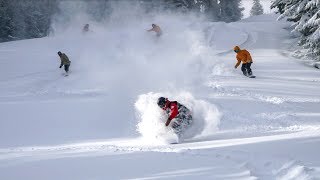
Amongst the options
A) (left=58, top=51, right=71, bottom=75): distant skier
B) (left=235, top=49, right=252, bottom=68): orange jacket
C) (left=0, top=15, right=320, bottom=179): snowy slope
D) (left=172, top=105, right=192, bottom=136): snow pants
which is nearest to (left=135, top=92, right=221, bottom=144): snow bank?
(left=0, top=15, right=320, bottom=179): snowy slope

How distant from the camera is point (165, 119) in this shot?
12930 millimetres

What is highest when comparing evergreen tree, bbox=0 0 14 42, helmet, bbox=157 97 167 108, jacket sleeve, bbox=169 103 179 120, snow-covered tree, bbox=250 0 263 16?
snow-covered tree, bbox=250 0 263 16

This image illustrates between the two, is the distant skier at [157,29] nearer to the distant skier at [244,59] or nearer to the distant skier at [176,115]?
the distant skier at [244,59]

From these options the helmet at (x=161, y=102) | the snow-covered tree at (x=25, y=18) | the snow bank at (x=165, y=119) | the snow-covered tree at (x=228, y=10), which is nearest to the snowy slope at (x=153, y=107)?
the snow bank at (x=165, y=119)

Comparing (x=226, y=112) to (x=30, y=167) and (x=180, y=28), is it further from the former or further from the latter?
(x=180, y=28)

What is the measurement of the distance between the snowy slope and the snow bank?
0.05 meters

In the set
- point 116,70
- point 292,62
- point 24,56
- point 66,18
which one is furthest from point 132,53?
point 66,18

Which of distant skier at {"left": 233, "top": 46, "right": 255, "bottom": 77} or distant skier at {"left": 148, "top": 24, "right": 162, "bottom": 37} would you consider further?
distant skier at {"left": 148, "top": 24, "right": 162, "bottom": 37}

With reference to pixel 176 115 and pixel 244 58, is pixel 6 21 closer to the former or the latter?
pixel 244 58

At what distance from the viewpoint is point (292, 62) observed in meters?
23.3

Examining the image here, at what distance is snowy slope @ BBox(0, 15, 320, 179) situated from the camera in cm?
936

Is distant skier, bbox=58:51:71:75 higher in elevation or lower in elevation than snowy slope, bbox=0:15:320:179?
higher

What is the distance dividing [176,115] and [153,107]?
5.13 ft

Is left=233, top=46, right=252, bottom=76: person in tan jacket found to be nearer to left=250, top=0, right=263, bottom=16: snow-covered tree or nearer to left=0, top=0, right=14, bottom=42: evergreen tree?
left=0, top=0, right=14, bottom=42: evergreen tree
